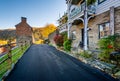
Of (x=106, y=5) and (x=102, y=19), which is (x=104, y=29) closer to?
(x=102, y=19)

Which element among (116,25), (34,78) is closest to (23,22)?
(116,25)

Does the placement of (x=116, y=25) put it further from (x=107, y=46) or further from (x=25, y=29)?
(x=25, y=29)

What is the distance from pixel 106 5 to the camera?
467 inches

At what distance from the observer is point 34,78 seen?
632cm

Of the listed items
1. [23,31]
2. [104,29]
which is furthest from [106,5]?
[23,31]

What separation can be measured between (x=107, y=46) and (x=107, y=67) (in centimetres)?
195

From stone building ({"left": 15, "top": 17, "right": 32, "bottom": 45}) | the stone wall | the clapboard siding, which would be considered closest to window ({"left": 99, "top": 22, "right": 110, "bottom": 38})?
the stone wall

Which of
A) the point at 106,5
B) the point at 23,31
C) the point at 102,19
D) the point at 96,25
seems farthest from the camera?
the point at 23,31

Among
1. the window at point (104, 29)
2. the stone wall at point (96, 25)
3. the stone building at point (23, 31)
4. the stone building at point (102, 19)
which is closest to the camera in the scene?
the stone wall at point (96, 25)

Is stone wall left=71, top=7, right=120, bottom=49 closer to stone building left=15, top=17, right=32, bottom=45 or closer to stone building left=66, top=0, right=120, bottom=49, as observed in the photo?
stone building left=66, top=0, right=120, bottom=49

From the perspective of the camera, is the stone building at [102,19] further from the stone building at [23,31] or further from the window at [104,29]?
the stone building at [23,31]

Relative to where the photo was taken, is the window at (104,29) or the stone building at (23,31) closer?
the window at (104,29)

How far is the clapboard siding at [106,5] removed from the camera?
10.8m

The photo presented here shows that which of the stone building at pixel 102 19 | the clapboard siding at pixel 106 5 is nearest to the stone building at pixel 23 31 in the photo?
the stone building at pixel 102 19
